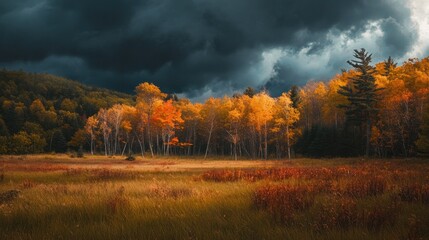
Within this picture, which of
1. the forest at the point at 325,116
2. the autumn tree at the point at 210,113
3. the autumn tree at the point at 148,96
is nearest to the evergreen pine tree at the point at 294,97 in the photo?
the forest at the point at 325,116

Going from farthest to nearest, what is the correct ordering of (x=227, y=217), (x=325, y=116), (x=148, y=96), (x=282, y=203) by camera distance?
(x=325, y=116)
(x=148, y=96)
(x=282, y=203)
(x=227, y=217)

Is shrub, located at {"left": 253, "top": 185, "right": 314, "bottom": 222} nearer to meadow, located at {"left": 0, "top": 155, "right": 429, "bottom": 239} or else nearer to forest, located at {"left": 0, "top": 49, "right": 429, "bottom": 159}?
meadow, located at {"left": 0, "top": 155, "right": 429, "bottom": 239}

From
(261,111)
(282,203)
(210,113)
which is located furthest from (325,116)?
(282,203)

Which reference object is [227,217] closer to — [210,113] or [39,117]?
[210,113]

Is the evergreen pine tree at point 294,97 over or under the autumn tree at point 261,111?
over

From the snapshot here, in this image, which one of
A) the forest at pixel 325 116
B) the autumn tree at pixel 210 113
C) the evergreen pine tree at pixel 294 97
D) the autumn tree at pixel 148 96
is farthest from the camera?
the autumn tree at pixel 210 113

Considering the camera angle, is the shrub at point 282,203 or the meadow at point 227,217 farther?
the shrub at point 282,203

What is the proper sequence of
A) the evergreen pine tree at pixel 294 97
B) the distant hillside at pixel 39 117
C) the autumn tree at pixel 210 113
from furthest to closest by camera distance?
the distant hillside at pixel 39 117, the autumn tree at pixel 210 113, the evergreen pine tree at pixel 294 97

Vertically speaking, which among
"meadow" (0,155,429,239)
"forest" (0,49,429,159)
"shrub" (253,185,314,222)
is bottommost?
"meadow" (0,155,429,239)

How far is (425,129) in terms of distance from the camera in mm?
36062

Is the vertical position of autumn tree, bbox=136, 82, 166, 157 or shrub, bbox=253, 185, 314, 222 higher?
autumn tree, bbox=136, 82, 166, 157

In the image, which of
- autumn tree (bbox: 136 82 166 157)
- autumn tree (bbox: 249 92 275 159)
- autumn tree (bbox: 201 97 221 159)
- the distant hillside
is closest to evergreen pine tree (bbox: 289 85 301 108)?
autumn tree (bbox: 249 92 275 159)

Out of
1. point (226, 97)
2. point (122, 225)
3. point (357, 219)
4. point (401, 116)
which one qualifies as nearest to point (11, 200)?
point (122, 225)

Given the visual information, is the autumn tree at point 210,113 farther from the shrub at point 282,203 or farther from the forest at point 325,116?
the shrub at point 282,203
